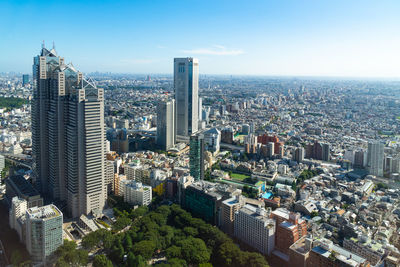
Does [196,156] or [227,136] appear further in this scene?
[227,136]

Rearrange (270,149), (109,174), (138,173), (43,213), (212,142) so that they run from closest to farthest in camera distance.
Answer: (43,213)
(109,174)
(138,173)
(270,149)
(212,142)

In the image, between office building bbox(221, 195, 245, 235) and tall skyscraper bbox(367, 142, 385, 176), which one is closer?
office building bbox(221, 195, 245, 235)

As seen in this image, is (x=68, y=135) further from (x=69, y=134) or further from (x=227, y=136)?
(x=227, y=136)

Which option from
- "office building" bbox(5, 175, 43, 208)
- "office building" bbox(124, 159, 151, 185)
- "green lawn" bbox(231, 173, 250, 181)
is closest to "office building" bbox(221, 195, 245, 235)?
"office building" bbox(124, 159, 151, 185)

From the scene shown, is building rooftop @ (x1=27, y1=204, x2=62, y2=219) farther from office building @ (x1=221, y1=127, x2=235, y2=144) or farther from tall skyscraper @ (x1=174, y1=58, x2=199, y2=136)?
office building @ (x1=221, y1=127, x2=235, y2=144)

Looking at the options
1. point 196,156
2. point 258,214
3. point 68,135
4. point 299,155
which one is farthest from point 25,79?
point 258,214

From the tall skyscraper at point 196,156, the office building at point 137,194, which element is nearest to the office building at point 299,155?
the tall skyscraper at point 196,156

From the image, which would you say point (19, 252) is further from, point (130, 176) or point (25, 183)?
point (130, 176)

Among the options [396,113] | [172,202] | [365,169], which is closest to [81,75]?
[172,202]
